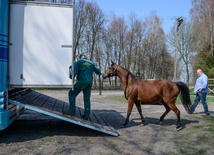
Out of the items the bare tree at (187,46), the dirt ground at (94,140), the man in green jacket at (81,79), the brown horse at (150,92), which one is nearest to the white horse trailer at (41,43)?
the man in green jacket at (81,79)

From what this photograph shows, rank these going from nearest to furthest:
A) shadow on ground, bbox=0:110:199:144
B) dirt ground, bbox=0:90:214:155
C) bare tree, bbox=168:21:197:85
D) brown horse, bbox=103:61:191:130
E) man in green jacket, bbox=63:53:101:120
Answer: dirt ground, bbox=0:90:214:155 < shadow on ground, bbox=0:110:199:144 < man in green jacket, bbox=63:53:101:120 < brown horse, bbox=103:61:191:130 < bare tree, bbox=168:21:197:85

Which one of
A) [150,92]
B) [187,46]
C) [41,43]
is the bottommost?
[150,92]

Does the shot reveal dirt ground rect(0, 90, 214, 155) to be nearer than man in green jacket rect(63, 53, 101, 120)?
Yes

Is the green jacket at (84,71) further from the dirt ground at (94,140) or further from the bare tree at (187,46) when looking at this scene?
the bare tree at (187,46)

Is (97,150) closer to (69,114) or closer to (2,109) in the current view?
(69,114)

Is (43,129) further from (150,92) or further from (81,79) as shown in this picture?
(150,92)

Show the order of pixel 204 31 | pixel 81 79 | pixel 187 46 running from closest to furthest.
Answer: pixel 81 79, pixel 204 31, pixel 187 46

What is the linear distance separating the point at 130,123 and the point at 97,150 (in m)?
3.36

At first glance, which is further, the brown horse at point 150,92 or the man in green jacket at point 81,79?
the brown horse at point 150,92

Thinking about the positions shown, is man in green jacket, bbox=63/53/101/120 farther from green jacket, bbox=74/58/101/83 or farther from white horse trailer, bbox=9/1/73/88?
white horse trailer, bbox=9/1/73/88

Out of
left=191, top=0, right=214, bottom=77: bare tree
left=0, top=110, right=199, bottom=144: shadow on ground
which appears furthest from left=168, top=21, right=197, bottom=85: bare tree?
left=0, top=110, right=199, bottom=144: shadow on ground

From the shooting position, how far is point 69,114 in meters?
6.94

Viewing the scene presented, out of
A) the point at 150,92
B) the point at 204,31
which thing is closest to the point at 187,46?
the point at 204,31

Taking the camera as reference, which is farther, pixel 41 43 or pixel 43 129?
pixel 43 129
